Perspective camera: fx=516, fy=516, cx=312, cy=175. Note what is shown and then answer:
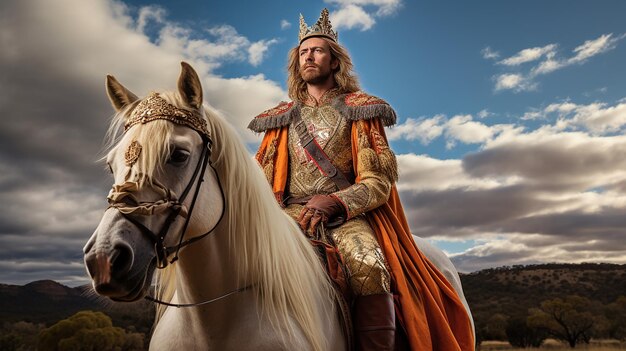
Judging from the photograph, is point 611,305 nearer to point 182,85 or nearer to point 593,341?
point 593,341

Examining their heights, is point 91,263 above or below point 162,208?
below

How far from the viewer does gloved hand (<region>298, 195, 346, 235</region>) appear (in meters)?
3.82

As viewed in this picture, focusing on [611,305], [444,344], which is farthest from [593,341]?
[444,344]

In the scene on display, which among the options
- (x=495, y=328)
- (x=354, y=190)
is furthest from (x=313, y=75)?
(x=495, y=328)

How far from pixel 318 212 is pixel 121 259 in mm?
1781

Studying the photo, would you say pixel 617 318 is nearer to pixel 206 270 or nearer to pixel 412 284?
pixel 412 284

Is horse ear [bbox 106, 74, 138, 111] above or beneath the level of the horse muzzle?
above

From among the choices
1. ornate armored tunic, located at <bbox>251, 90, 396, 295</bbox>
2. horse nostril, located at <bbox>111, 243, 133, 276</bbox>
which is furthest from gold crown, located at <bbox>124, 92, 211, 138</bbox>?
ornate armored tunic, located at <bbox>251, 90, 396, 295</bbox>

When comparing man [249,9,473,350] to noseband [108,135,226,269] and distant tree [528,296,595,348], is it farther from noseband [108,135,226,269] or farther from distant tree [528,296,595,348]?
distant tree [528,296,595,348]

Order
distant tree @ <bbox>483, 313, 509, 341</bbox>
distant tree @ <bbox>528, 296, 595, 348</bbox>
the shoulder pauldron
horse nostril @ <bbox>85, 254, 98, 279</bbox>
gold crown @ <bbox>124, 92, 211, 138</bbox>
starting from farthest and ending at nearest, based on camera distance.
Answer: distant tree @ <bbox>528, 296, 595, 348</bbox> < distant tree @ <bbox>483, 313, 509, 341</bbox> < the shoulder pauldron < gold crown @ <bbox>124, 92, 211, 138</bbox> < horse nostril @ <bbox>85, 254, 98, 279</bbox>

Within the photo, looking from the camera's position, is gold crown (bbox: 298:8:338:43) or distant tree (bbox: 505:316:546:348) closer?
gold crown (bbox: 298:8:338:43)

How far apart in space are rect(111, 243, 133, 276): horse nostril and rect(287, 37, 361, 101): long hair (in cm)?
303

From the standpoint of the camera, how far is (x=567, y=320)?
44062 mm

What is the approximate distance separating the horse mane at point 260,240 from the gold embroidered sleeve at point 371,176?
82 cm
